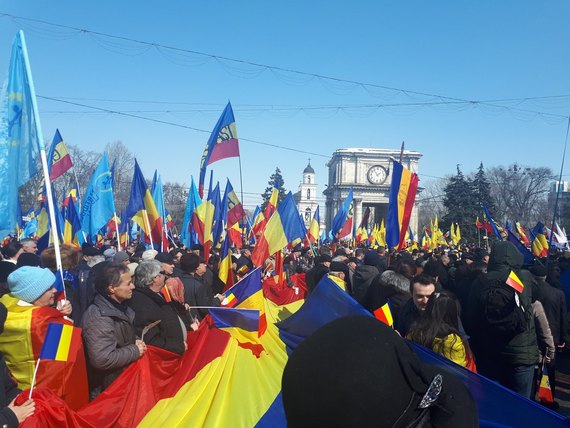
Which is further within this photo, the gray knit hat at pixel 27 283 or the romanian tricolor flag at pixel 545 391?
the romanian tricolor flag at pixel 545 391

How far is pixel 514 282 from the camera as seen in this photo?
4.99 metres

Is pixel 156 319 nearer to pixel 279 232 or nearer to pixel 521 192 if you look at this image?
pixel 279 232

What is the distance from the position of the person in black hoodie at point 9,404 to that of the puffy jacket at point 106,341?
0.84 meters

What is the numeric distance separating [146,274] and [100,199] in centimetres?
802

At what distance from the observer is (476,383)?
2.92 metres

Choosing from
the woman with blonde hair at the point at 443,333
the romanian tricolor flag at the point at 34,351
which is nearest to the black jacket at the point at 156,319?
the romanian tricolor flag at the point at 34,351

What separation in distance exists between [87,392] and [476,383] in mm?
3046

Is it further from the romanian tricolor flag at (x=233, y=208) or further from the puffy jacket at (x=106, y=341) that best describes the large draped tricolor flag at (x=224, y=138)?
the puffy jacket at (x=106, y=341)

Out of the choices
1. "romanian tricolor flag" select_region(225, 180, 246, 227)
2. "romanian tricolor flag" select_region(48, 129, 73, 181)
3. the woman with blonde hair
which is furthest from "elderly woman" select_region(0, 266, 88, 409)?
"romanian tricolor flag" select_region(225, 180, 246, 227)

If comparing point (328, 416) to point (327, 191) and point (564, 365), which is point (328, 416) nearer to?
point (564, 365)

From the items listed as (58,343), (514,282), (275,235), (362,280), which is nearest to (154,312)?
(58,343)

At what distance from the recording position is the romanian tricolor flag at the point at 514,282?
4.96 m

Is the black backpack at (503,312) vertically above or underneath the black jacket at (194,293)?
above

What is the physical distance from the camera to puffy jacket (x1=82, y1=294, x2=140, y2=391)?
14.4ft
